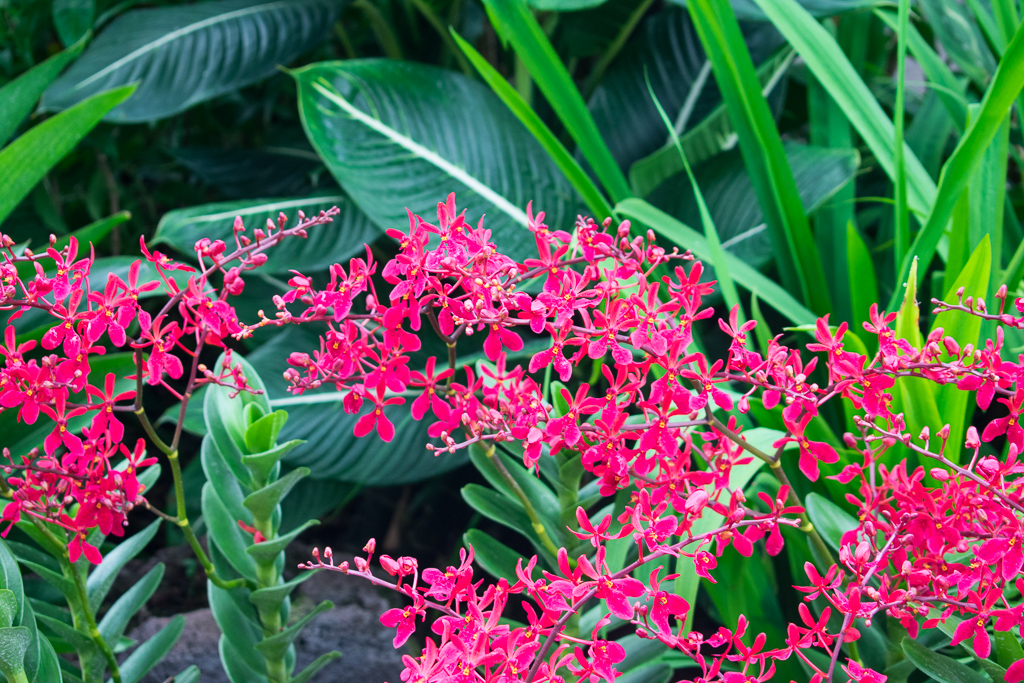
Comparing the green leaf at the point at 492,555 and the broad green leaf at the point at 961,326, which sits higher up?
the broad green leaf at the point at 961,326

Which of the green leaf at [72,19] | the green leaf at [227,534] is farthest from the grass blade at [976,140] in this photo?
the green leaf at [72,19]

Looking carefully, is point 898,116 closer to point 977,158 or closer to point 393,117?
point 977,158

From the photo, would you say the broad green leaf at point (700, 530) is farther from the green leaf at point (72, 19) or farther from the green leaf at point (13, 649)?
the green leaf at point (72, 19)

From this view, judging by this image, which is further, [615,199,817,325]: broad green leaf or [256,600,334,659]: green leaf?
[615,199,817,325]: broad green leaf

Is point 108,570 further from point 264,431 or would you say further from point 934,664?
point 934,664

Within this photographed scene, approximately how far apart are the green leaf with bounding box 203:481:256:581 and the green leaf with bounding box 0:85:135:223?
0.47 metres

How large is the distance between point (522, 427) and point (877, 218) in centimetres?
126

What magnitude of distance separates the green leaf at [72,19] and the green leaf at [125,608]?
0.98m

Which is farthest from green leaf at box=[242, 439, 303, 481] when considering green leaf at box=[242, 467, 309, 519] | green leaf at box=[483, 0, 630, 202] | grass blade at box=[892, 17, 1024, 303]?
grass blade at box=[892, 17, 1024, 303]

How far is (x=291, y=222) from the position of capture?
1.25 meters

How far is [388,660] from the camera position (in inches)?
34.1

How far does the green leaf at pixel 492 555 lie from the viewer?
24.0 inches

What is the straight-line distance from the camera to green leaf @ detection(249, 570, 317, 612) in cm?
59

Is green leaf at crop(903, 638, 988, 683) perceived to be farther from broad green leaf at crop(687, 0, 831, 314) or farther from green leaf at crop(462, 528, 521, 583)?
broad green leaf at crop(687, 0, 831, 314)
